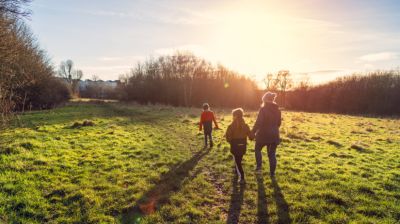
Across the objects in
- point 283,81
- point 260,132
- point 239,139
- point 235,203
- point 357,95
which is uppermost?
point 283,81

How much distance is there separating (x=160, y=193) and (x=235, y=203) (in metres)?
1.99

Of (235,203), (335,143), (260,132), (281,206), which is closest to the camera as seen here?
(281,206)

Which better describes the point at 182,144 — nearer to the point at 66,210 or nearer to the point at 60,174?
the point at 60,174

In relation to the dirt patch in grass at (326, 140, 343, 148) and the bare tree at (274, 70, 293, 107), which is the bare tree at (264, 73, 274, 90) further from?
the dirt patch in grass at (326, 140, 343, 148)

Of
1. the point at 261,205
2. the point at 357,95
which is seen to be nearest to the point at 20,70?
the point at 261,205

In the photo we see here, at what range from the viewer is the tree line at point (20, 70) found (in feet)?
30.5

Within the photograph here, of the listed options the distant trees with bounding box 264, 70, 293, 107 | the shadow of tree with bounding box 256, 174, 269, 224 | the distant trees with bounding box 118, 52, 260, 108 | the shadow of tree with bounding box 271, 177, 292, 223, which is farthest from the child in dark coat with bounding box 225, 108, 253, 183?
the distant trees with bounding box 264, 70, 293, 107

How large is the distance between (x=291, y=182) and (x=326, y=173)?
5.36 feet

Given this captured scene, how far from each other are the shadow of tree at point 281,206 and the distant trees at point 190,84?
159ft

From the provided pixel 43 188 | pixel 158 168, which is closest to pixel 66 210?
pixel 43 188

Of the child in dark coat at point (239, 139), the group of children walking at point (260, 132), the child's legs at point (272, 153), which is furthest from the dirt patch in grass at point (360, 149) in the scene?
the child in dark coat at point (239, 139)

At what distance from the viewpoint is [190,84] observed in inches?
2197

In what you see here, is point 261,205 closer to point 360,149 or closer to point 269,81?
point 360,149

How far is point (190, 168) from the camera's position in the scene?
9000 millimetres
